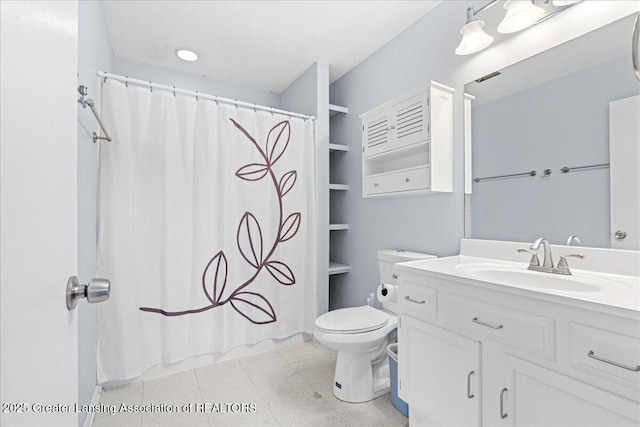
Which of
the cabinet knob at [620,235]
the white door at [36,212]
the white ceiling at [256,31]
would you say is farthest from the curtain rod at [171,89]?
the cabinet knob at [620,235]

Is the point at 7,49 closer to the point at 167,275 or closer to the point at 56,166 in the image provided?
the point at 56,166

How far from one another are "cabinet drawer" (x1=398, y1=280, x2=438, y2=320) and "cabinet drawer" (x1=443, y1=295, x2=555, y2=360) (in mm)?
68

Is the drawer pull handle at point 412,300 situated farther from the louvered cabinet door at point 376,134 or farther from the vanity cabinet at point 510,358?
the louvered cabinet door at point 376,134

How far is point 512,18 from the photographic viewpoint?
147cm

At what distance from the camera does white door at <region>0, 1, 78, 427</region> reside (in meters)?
0.35

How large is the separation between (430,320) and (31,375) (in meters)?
1.32

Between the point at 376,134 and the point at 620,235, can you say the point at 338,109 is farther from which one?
the point at 620,235

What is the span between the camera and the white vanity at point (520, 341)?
843 millimetres

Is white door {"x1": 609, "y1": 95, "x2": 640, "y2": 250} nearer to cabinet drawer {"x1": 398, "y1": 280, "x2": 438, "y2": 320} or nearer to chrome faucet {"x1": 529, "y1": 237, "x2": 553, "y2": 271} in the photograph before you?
chrome faucet {"x1": 529, "y1": 237, "x2": 553, "y2": 271}

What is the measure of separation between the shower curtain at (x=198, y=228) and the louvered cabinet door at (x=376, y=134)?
565mm

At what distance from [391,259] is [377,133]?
893 mm

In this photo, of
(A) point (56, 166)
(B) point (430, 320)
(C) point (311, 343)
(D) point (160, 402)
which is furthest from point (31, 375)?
(C) point (311, 343)

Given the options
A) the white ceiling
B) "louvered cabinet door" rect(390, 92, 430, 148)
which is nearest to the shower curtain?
the white ceiling

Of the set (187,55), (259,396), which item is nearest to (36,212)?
(259,396)
